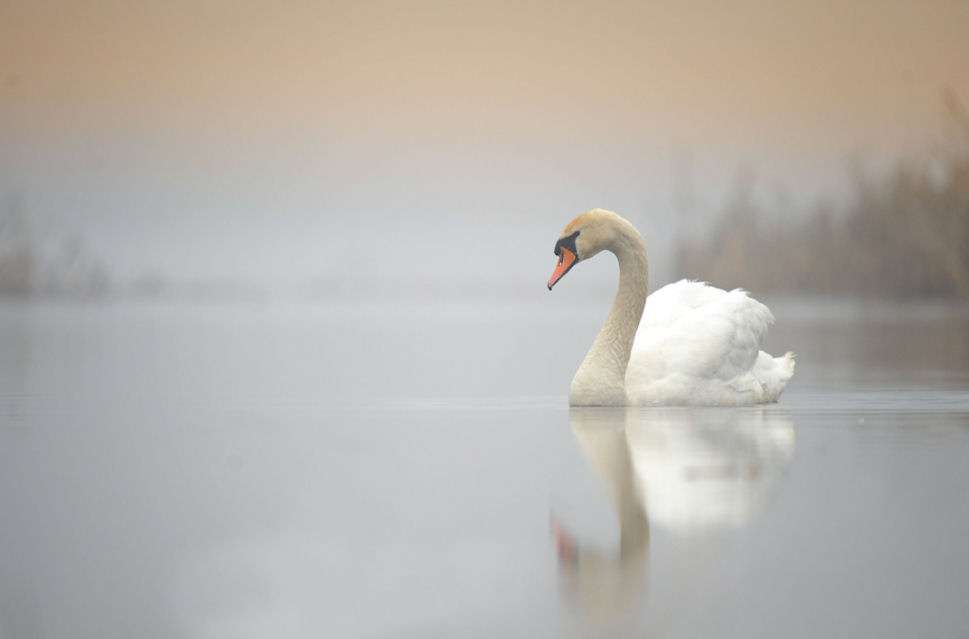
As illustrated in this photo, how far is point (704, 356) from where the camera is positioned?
7500mm

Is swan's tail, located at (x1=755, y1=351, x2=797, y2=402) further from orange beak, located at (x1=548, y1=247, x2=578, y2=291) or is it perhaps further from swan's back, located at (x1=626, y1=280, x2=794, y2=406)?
orange beak, located at (x1=548, y1=247, x2=578, y2=291)

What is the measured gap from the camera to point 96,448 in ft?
19.8

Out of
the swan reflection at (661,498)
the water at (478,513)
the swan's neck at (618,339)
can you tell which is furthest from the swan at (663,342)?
the swan reflection at (661,498)

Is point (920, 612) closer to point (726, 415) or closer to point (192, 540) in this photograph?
point (192, 540)

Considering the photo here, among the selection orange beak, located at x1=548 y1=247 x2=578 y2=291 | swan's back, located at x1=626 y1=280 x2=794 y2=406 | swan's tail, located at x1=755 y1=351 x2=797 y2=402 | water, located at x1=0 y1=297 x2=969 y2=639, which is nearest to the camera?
water, located at x1=0 y1=297 x2=969 y2=639

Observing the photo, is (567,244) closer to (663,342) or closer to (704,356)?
(663,342)

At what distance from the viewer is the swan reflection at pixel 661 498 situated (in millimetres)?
3268

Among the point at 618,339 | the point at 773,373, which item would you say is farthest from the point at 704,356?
the point at 773,373

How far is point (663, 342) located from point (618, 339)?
10.2 inches

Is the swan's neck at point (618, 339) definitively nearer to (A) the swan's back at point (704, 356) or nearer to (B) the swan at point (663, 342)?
(B) the swan at point (663, 342)

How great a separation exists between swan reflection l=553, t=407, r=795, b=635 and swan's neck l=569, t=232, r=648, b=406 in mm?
272

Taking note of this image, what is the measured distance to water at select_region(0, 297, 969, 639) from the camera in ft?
10.5

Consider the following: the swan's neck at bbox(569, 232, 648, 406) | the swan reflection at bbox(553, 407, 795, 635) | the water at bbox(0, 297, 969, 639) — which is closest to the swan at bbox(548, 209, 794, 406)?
the swan's neck at bbox(569, 232, 648, 406)

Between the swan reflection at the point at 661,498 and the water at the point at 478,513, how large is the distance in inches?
0.5
